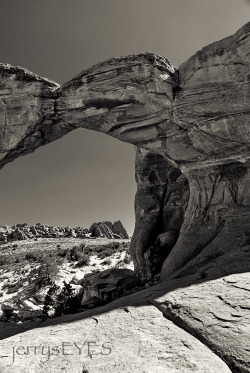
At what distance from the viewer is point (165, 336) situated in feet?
23.5

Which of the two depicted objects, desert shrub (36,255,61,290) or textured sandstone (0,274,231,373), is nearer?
textured sandstone (0,274,231,373)

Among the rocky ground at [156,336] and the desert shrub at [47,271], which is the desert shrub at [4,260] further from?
the rocky ground at [156,336]

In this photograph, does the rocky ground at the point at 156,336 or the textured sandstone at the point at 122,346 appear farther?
the rocky ground at the point at 156,336

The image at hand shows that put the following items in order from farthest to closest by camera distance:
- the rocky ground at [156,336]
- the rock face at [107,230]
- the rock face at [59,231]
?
the rock face at [107,230] < the rock face at [59,231] < the rocky ground at [156,336]

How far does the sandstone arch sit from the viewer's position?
14492 mm

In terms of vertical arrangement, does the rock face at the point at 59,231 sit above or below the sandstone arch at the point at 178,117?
below

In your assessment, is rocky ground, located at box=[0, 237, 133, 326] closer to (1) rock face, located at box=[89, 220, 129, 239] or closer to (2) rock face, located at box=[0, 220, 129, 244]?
(2) rock face, located at box=[0, 220, 129, 244]

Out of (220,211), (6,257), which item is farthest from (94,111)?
(6,257)

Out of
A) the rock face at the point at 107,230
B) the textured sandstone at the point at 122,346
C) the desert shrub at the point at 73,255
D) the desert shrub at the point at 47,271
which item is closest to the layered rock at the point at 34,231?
the rock face at the point at 107,230

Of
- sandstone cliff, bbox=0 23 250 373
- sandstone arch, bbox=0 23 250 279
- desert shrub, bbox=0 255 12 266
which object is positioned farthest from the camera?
desert shrub, bbox=0 255 12 266

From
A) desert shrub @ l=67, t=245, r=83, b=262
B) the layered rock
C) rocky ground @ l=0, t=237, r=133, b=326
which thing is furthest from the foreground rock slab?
the layered rock

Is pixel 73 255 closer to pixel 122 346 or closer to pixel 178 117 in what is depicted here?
pixel 178 117

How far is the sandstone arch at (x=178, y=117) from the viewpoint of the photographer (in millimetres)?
14492

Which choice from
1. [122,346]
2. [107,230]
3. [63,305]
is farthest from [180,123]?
[107,230]
